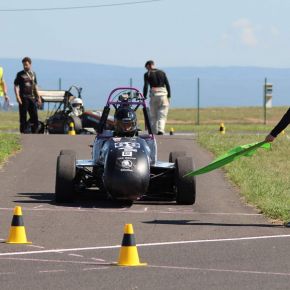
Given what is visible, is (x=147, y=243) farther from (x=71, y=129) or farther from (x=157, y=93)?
(x=71, y=129)

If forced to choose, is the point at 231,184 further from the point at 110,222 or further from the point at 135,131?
the point at 110,222

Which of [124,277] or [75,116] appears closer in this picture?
[124,277]

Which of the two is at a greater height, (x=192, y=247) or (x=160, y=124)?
(x=160, y=124)

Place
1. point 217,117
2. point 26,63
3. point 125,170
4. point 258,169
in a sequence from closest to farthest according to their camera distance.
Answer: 1. point 125,170
2. point 258,169
3. point 26,63
4. point 217,117

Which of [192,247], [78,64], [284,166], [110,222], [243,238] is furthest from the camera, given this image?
[78,64]

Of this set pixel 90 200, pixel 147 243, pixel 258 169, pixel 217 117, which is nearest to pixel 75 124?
A: pixel 258 169

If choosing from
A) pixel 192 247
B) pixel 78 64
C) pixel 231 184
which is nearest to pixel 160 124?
pixel 231 184

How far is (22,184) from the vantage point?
19156 mm

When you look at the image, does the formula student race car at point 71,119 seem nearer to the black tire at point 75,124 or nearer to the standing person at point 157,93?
the black tire at point 75,124

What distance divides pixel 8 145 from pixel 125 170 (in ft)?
29.3

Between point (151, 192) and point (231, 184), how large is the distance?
101 inches

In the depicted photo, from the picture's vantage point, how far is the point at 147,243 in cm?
1293

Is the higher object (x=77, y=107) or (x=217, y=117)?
(x=217, y=117)

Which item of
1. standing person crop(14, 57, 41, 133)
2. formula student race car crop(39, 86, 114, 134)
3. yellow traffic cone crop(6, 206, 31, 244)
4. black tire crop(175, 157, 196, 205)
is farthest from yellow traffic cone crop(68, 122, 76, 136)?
yellow traffic cone crop(6, 206, 31, 244)
